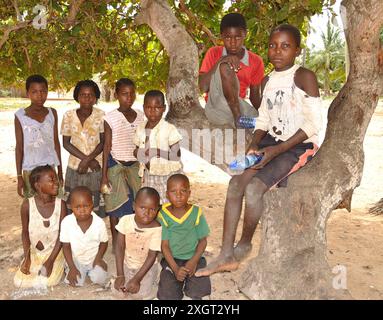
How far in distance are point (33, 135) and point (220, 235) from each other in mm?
2559

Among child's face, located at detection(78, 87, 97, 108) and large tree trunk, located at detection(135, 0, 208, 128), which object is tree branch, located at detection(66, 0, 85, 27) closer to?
large tree trunk, located at detection(135, 0, 208, 128)

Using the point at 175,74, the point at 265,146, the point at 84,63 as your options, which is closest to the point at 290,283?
the point at 265,146

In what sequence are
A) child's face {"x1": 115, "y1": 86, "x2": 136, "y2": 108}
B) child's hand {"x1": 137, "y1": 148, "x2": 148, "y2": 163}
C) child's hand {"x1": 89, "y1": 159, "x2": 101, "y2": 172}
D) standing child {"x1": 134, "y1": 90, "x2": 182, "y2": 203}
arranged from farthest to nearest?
1. child's hand {"x1": 89, "y1": 159, "x2": 101, "y2": 172}
2. child's face {"x1": 115, "y1": 86, "x2": 136, "y2": 108}
3. child's hand {"x1": 137, "y1": 148, "x2": 148, "y2": 163}
4. standing child {"x1": 134, "y1": 90, "x2": 182, "y2": 203}

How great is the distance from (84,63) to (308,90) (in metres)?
3.90

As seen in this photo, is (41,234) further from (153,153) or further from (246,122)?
(246,122)

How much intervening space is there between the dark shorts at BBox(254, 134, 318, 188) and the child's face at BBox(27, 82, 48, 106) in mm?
2229

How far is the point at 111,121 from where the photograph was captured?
12.7 feet

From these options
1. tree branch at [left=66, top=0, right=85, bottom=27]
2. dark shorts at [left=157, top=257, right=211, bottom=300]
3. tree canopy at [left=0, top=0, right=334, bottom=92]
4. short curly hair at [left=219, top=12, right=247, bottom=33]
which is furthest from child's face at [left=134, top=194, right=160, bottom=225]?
tree branch at [left=66, top=0, right=85, bottom=27]

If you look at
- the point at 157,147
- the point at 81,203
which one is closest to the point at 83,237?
the point at 81,203

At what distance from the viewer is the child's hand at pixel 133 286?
3.26 m

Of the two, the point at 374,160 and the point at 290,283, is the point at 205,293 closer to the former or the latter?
the point at 290,283

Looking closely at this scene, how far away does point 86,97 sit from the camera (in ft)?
13.0

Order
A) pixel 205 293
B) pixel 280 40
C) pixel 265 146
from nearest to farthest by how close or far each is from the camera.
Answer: pixel 280 40
pixel 265 146
pixel 205 293

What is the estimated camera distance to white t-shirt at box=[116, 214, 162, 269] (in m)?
3.30
